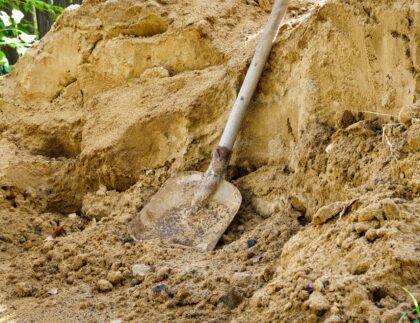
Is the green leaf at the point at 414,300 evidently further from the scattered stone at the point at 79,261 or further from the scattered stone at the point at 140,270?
the scattered stone at the point at 79,261

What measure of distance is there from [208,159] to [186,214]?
0.46 meters

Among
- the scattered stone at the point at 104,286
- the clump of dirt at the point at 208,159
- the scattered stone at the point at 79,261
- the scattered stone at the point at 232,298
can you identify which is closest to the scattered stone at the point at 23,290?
the clump of dirt at the point at 208,159

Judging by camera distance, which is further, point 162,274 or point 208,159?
point 208,159

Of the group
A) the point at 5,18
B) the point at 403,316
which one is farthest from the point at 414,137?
the point at 5,18

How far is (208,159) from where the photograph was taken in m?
3.45

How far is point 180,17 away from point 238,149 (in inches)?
40.8

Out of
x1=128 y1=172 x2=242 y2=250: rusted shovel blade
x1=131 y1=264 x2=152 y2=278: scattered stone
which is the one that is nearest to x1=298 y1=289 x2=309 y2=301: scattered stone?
x1=131 y1=264 x2=152 y2=278: scattered stone

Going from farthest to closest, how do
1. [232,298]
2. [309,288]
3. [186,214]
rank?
[186,214]
[232,298]
[309,288]

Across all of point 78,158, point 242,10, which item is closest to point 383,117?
point 242,10

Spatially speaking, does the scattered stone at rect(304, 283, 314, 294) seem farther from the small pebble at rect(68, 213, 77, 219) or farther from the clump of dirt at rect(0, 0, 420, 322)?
the small pebble at rect(68, 213, 77, 219)

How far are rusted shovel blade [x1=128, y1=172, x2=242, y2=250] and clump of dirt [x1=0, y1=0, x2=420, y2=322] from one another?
82mm

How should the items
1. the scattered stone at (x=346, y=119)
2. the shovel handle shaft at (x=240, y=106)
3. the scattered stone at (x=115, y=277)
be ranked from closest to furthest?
1. the scattered stone at (x=115, y=277)
2. the scattered stone at (x=346, y=119)
3. the shovel handle shaft at (x=240, y=106)

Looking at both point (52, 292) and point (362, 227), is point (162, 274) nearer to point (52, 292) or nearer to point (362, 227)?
point (52, 292)

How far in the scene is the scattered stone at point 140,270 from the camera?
2527 mm
